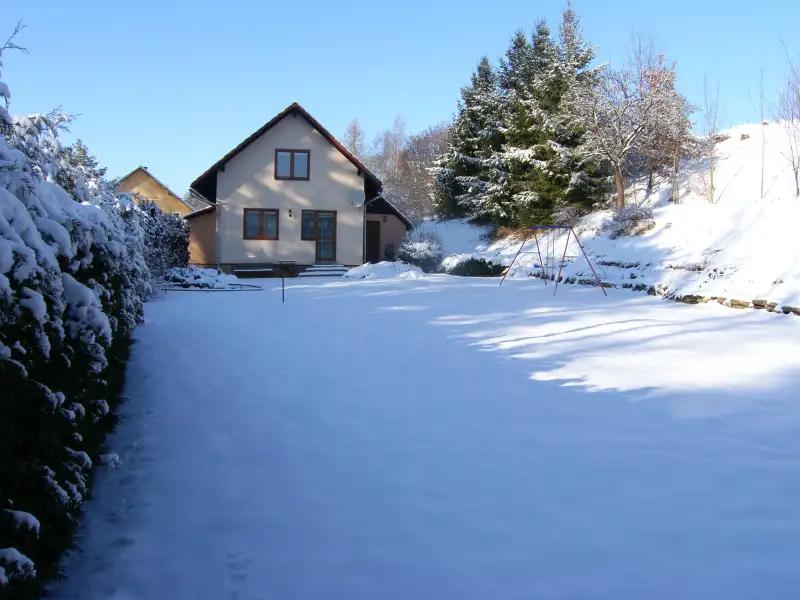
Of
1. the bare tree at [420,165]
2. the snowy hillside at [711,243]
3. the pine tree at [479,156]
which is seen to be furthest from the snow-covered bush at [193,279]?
the bare tree at [420,165]

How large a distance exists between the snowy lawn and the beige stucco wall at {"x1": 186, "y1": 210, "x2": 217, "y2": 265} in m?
16.7

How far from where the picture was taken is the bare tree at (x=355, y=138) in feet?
183

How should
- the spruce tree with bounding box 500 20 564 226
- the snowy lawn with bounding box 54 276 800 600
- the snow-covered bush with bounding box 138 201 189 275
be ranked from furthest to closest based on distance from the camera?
the spruce tree with bounding box 500 20 564 226 → the snow-covered bush with bounding box 138 201 189 275 → the snowy lawn with bounding box 54 276 800 600

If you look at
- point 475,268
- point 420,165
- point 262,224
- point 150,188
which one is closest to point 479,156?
point 475,268

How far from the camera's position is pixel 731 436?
14.7 ft

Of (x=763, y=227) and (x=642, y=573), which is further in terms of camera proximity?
(x=763, y=227)

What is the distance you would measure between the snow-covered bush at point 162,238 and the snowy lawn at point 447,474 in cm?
574

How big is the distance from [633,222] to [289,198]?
1186 cm

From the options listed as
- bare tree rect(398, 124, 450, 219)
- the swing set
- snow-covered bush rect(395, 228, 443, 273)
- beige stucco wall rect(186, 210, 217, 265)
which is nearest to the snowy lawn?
the swing set

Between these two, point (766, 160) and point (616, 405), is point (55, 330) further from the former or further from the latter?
point (766, 160)

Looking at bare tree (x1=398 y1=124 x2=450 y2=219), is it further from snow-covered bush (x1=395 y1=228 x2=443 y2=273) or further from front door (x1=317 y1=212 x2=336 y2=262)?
front door (x1=317 y1=212 x2=336 y2=262)

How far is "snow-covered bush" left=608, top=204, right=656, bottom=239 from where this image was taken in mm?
18047

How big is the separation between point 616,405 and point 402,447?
210cm

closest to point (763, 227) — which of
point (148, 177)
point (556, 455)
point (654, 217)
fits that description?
point (654, 217)
